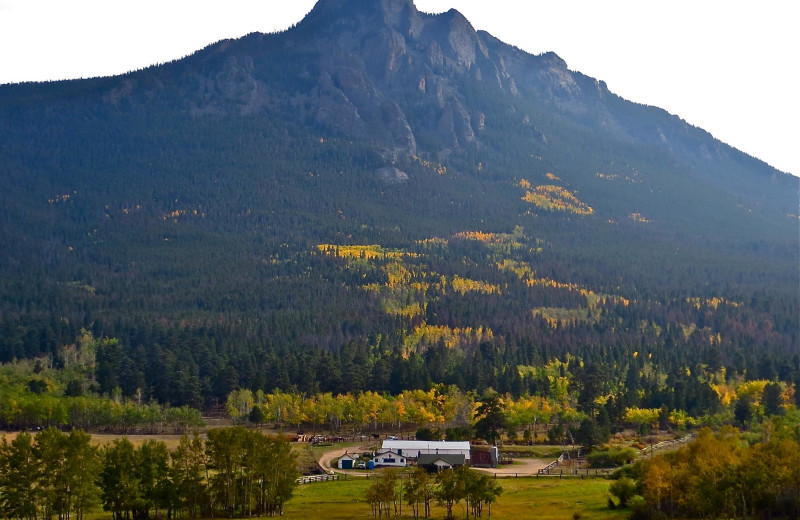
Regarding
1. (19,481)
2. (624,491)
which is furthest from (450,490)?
(19,481)

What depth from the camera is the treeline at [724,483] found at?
80.1m

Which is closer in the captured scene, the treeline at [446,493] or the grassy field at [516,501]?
the treeline at [446,493]

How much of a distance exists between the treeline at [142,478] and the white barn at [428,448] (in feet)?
106

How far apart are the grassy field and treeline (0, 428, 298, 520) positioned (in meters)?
4.14

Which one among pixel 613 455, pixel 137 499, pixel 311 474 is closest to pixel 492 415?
pixel 613 455

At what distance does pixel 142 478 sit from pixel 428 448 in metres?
45.4

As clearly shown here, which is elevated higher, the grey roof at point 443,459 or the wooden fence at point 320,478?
the grey roof at point 443,459

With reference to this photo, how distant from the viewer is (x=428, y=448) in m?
130

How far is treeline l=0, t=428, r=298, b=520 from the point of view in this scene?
87125mm

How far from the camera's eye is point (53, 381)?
171m

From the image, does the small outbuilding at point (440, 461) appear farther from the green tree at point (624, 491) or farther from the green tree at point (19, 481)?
the green tree at point (19, 481)

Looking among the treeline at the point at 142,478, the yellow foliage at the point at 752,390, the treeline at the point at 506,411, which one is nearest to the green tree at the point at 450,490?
the treeline at the point at 142,478

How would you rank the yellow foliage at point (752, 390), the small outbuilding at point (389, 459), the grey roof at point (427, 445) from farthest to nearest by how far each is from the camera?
the yellow foliage at point (752, 390)
the grey roof at point (427, 445)
the small outbuilding at point (389, 459)

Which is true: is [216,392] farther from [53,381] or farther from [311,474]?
[311,474]
